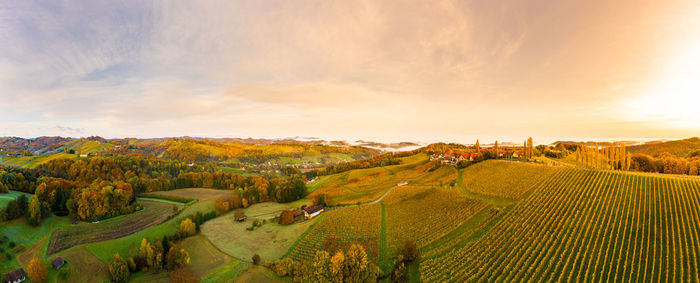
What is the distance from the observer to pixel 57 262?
45.2m

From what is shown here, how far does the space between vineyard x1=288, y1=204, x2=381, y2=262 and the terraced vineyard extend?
1645cm

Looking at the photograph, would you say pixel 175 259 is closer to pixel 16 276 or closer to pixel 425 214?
pixel 16 276

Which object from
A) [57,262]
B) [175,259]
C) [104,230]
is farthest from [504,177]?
[104,230]

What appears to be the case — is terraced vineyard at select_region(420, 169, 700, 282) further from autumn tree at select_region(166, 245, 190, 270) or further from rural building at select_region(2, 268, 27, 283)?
rural building at select_region(2, 268, 27, 283)

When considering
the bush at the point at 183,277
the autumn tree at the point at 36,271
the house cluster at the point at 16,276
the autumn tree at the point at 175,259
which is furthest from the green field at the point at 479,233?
the house cluster at the point at 16,276

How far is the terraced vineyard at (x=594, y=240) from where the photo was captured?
30547 millimetres

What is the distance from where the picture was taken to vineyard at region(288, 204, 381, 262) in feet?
163

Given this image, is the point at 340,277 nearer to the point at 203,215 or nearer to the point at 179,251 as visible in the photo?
the point at 179,251

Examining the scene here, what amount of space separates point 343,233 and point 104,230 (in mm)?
62063

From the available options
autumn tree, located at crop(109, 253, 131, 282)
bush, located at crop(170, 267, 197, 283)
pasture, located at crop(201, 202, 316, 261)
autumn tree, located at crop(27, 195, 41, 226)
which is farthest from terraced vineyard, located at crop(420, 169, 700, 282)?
autumn tree, located at crop(27, 195, 41, 226)

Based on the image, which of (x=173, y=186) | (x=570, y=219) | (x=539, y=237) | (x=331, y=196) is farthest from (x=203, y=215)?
(x=570, y=219)

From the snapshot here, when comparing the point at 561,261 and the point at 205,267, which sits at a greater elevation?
the point at 561,261

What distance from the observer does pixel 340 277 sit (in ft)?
113

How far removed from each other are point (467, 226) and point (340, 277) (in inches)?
1115
